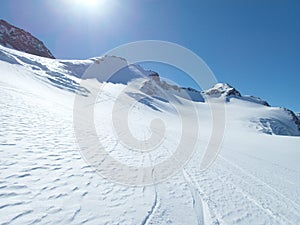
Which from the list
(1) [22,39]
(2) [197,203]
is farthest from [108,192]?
(1) [22,39]

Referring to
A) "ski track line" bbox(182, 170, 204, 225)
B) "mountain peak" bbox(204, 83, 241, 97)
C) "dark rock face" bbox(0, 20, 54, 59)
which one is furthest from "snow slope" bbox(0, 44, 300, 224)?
"dark rock face" bbox(0, 20, 54, 59)

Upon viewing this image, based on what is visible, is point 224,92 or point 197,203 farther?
point 224,92

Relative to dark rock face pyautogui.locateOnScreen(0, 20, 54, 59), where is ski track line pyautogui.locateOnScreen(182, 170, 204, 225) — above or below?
below

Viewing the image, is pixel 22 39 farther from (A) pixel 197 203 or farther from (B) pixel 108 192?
(A) pixel 197 203

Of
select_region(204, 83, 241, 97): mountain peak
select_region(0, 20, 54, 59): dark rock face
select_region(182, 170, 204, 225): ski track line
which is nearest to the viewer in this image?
select_region(182, 170, 204, 225): ski track line

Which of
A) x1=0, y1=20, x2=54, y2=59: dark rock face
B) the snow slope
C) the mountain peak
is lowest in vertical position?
the snow slope

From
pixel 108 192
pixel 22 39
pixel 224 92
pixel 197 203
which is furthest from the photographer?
pixel 224 92

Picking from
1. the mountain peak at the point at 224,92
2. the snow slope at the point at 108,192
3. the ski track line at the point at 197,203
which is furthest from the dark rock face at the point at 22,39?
the ski track line at the point at 197,203

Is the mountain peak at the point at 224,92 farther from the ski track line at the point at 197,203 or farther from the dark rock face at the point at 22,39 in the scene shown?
the ski track line at the point at 197,203

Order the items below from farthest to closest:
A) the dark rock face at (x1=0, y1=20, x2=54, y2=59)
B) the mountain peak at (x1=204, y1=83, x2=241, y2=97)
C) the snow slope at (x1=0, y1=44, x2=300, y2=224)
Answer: the mountain peak at (x1=204, y1=83, x2=241, y2=97) < the dark rock face at (x1=0, y1=20, x2=54, y2=59) < the snow slope at (x1=0, y1=44, x2=300, y2=224)

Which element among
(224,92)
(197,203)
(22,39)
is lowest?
(197,203)

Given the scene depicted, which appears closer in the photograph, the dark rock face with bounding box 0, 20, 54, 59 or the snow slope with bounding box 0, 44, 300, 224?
the snow slope with bounding box 0, 44, 300, 224

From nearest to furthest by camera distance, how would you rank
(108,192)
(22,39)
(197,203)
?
1. (108,192)
2. (197,203)
3. (22,39)

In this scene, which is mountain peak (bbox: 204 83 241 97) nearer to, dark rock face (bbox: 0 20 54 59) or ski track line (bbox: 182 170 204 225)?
dark rock face (bbox: 0 20 54 59)
